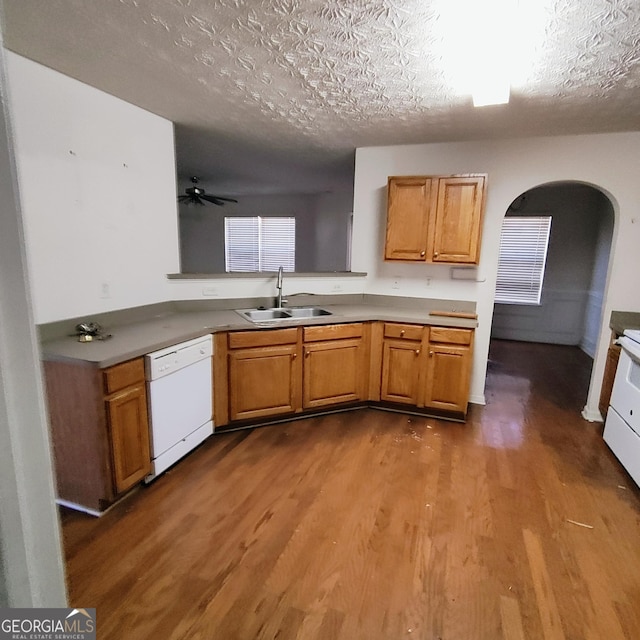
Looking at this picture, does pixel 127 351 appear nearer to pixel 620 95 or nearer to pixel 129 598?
pixel 129 598

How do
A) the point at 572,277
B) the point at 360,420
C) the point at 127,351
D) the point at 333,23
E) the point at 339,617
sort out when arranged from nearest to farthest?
the point at 339,617
the point at 333,23
the point at 127,351
the point at 360,420
the point at 572,277

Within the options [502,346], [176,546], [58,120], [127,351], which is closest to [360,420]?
[176,546]

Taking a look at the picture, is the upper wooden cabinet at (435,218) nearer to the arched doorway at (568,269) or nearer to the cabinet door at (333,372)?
the cabinet door at (333,372)

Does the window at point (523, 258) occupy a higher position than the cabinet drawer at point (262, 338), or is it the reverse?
the window at point (523, 258)

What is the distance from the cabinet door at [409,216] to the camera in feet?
10.2

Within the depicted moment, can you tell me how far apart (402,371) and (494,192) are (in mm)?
1725

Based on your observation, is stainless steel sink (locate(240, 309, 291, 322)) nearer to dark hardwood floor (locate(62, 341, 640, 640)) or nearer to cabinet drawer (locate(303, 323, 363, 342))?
cabinet drawer (locate(303, 323, 363, 342))

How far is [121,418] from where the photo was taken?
1.94m

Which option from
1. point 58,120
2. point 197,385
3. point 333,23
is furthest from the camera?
point 197,385

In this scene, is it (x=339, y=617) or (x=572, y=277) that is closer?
(x=339, y=617)

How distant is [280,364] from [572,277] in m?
5.15

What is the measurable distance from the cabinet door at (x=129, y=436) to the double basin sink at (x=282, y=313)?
1.23 m

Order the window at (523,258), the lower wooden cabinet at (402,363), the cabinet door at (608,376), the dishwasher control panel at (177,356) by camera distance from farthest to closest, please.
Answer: the window at (523,258) → the lower wooden cabinet at (402,363) → the cabinet door at (608,376) → the dishwasher control panel at (177,356)

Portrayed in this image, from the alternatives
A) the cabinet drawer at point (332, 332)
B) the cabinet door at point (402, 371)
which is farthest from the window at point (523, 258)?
the cabinet drawer at point (332, 332)
